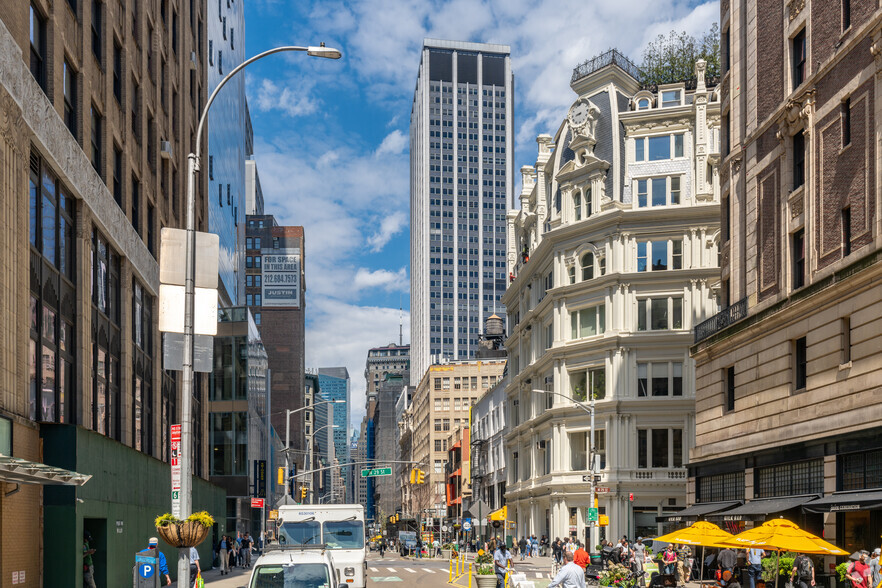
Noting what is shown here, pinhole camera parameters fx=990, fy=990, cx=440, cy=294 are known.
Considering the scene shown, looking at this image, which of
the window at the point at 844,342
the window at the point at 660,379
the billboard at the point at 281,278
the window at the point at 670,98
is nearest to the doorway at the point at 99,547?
the window at the point at 844,342

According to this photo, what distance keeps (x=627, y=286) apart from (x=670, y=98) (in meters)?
12.5

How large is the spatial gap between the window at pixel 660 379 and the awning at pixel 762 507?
2450 centimetres

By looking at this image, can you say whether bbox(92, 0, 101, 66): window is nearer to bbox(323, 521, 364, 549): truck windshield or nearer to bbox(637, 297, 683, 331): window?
bbox(323, 521, 364, 549): truck windshield

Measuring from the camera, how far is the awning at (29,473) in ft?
54.5

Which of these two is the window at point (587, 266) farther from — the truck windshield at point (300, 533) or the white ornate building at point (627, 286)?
the truck windshield at point (300, 533)

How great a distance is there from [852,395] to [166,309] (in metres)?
18.7

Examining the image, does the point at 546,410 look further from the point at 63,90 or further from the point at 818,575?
the point at 63,90

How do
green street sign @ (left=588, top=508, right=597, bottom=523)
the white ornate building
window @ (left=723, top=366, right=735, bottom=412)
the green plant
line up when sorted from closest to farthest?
the green plant → window @ (left=723, top=366, right=735, bottom=412) → green street sign @ (left=588, top=508, right=597, bottom=523) → the white ornate building

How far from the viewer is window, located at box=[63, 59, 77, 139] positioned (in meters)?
27.0

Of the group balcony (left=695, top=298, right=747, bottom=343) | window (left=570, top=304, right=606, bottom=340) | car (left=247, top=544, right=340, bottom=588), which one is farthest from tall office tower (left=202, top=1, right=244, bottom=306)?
car (left=247, top=544, right=340, bottom=588)

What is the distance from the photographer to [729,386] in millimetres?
36594

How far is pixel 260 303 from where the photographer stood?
172 m

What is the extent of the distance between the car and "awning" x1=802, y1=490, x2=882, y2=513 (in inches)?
559

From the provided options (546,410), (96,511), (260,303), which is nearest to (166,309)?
(96,511)
